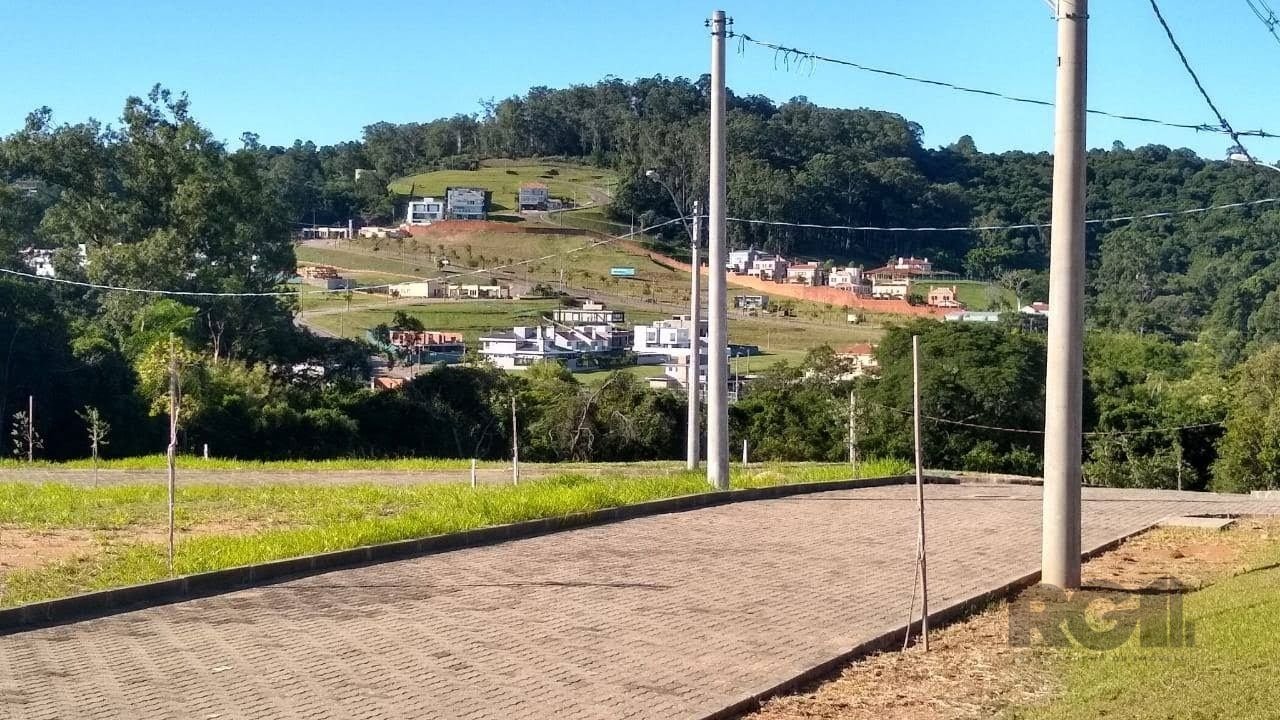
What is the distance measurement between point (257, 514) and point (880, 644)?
31.0ft

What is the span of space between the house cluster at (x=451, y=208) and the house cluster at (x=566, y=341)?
33.7 meters

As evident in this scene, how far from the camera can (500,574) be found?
38.6ft

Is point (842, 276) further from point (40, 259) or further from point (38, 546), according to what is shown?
point (38, 546)

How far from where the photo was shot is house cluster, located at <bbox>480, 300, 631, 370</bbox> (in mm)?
64438

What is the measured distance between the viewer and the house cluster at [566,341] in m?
64.4

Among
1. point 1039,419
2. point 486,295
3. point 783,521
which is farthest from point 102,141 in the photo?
point 783,521

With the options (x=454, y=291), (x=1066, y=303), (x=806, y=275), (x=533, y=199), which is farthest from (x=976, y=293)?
(x=1066, y=303)

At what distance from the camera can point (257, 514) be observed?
16234 millimetres

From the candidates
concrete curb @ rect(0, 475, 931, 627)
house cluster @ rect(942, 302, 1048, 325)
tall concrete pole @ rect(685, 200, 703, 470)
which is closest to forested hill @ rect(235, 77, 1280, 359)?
house cluster @ rect(942, 302, 1048, 325)

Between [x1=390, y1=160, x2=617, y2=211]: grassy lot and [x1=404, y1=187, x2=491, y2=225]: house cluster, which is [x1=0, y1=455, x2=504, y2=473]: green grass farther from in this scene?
[x1=390, y1=160, x2=617, y2=211]: grassy lot

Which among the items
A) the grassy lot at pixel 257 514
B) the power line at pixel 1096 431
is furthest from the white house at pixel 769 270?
the grassy lot at pixel 257 514

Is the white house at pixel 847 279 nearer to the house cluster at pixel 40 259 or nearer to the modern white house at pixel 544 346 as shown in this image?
the modern white house at pixel 544 346

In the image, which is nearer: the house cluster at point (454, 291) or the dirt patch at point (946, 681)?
the dirt patch at point (946, 681)

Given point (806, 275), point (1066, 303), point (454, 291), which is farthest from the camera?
point (806, 275)
